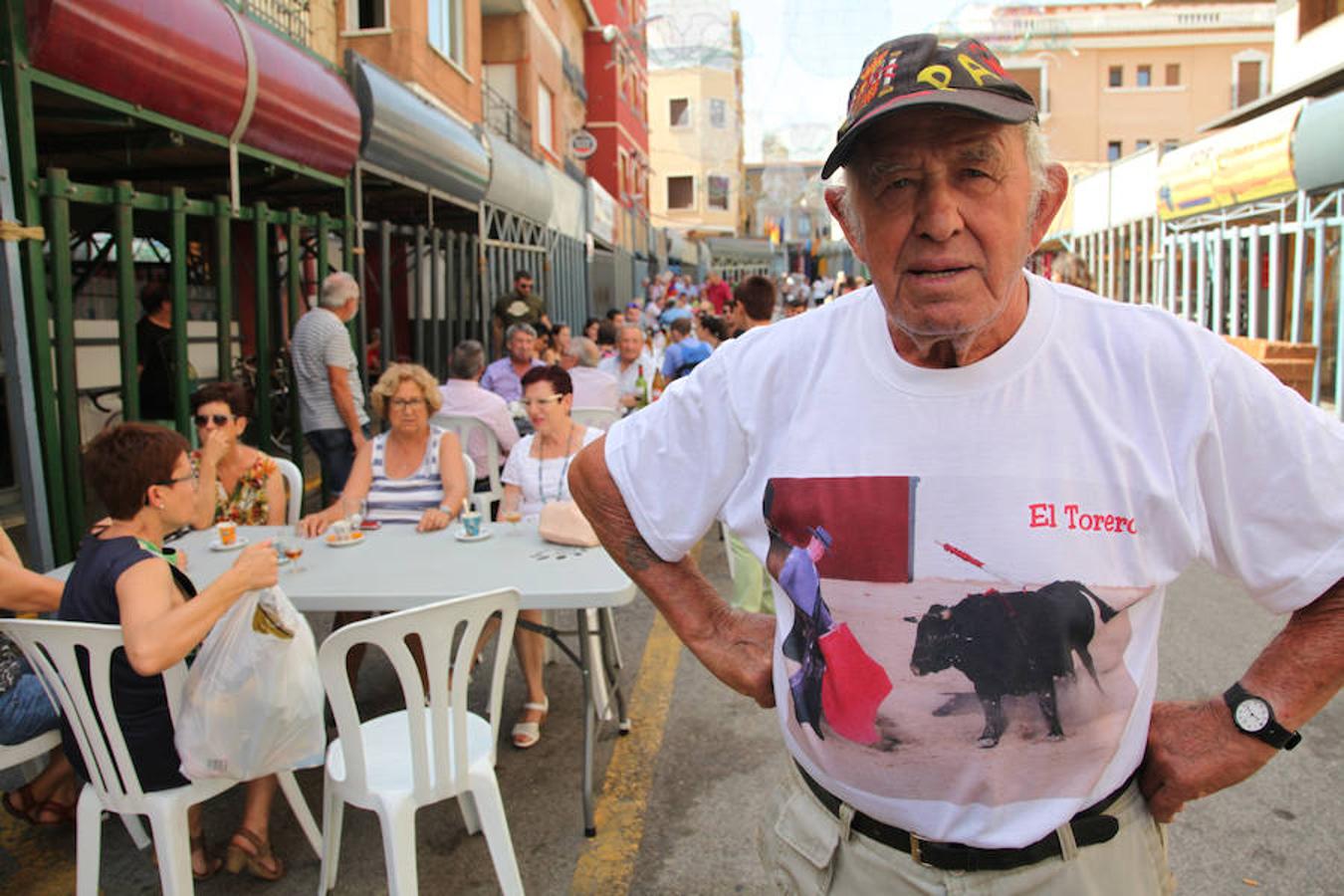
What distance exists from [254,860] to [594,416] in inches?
181

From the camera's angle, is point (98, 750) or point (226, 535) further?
point (226, 535)

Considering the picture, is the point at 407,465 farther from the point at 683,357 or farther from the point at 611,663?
the point at 683,357

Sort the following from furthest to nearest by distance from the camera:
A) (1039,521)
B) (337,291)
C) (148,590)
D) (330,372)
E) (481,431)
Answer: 1. (337,291)
2. (330,372)
3. (481,431)
4. (148,590)
5. (1039,521)

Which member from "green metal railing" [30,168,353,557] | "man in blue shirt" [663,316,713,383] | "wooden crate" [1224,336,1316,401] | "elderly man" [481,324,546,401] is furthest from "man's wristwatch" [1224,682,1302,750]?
"wooden crate" [1224,336,1316,401]

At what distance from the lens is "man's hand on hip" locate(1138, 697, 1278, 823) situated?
1.45 m

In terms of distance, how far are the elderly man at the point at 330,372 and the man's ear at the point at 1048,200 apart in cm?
604

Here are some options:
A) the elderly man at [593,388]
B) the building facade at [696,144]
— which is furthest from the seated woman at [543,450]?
the building facade at [696,144]

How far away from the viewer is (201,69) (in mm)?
5715

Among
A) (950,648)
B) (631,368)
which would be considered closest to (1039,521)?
(950,648)

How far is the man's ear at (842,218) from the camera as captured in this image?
1.53 meters

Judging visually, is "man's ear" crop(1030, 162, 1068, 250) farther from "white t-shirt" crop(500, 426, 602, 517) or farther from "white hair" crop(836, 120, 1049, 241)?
"white t-shirt" crop(500, 426, 602, 517)

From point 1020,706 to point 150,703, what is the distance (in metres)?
2.49

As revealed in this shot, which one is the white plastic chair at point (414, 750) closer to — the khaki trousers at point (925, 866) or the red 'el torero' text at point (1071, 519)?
the khaki trousers at point (925, 866)

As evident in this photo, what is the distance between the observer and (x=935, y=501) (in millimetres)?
1358
